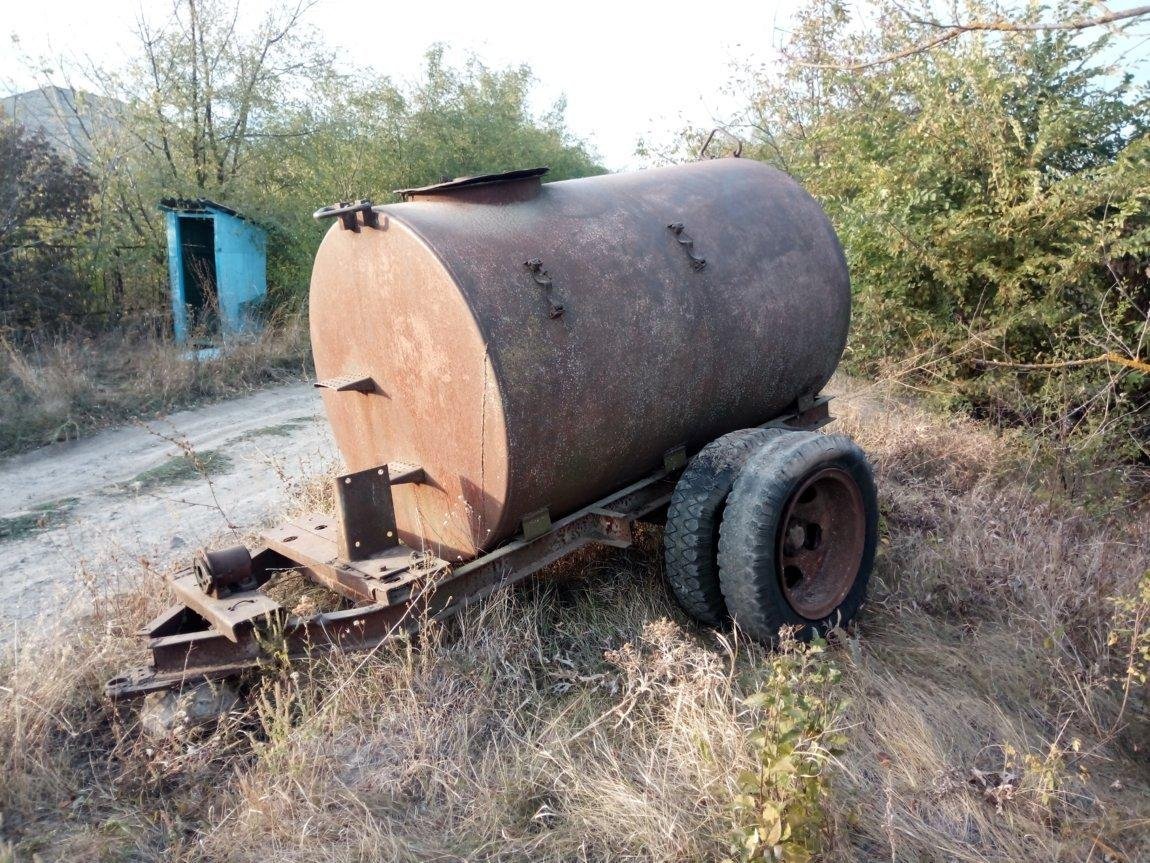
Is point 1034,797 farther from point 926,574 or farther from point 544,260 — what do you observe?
point 544,260

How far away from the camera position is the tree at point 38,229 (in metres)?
9.26

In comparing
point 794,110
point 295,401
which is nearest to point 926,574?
point 295,401

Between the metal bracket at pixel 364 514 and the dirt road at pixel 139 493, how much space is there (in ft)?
3.75

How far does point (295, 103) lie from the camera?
43.4ft

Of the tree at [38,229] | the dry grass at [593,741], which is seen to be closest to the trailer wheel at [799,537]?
the dry grass at [593,741]

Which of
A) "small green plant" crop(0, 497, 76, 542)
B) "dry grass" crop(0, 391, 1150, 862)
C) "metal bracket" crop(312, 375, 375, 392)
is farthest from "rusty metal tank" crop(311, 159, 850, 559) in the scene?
"small green plant" crop(0, 497, 76, 542)

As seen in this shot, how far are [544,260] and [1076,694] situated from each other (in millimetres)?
2725

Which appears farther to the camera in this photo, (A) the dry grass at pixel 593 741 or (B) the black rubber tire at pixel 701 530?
(B) the black rubber tire at pixel 701 530

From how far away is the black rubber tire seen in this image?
11.6 ft

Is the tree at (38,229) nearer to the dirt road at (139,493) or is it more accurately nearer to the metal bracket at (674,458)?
the dirt road at (139,493)

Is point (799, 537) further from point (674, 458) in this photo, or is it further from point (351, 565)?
point (351, 565)

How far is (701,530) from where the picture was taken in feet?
11.6

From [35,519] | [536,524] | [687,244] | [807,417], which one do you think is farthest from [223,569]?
[35,519]

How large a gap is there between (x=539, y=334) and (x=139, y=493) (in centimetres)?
444
